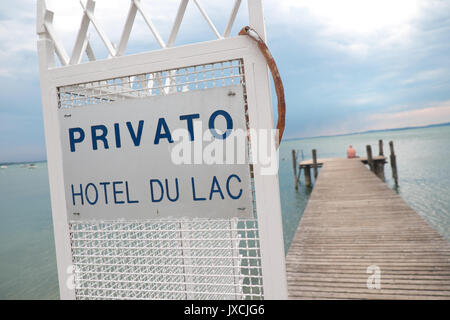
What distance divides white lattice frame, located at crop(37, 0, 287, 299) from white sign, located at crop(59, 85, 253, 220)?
0.20ft

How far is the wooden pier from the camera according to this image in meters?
3.96

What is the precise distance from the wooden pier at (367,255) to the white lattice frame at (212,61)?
2764 millimetres

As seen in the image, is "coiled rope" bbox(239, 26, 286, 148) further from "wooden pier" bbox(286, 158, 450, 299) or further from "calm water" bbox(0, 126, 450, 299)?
"calm water" bbox(0, 126, 450, 299)

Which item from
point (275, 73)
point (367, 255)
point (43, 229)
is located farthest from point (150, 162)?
point (43, 229)

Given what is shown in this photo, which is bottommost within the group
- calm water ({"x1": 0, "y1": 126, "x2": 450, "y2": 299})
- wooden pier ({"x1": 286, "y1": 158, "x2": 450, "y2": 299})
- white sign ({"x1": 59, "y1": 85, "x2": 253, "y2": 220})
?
calm water ({"x1": 0, "y1": 126, "x2": 450, "y2": 299})

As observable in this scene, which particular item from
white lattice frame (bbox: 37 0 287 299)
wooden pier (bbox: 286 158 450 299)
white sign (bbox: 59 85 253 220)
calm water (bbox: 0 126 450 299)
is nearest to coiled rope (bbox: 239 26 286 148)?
white lattice frame (bbox: 37 0 287 299)

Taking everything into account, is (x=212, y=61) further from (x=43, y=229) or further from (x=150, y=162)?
(x=43, y=229)

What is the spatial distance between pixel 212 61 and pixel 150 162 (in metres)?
0.59

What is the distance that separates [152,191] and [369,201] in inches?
294

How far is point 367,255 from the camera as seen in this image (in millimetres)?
4875

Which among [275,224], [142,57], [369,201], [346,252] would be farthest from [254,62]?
[369,201]

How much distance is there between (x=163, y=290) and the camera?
1.74m

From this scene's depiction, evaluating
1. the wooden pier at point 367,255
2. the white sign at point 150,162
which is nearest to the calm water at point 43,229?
the wooden pier at point 367,255
